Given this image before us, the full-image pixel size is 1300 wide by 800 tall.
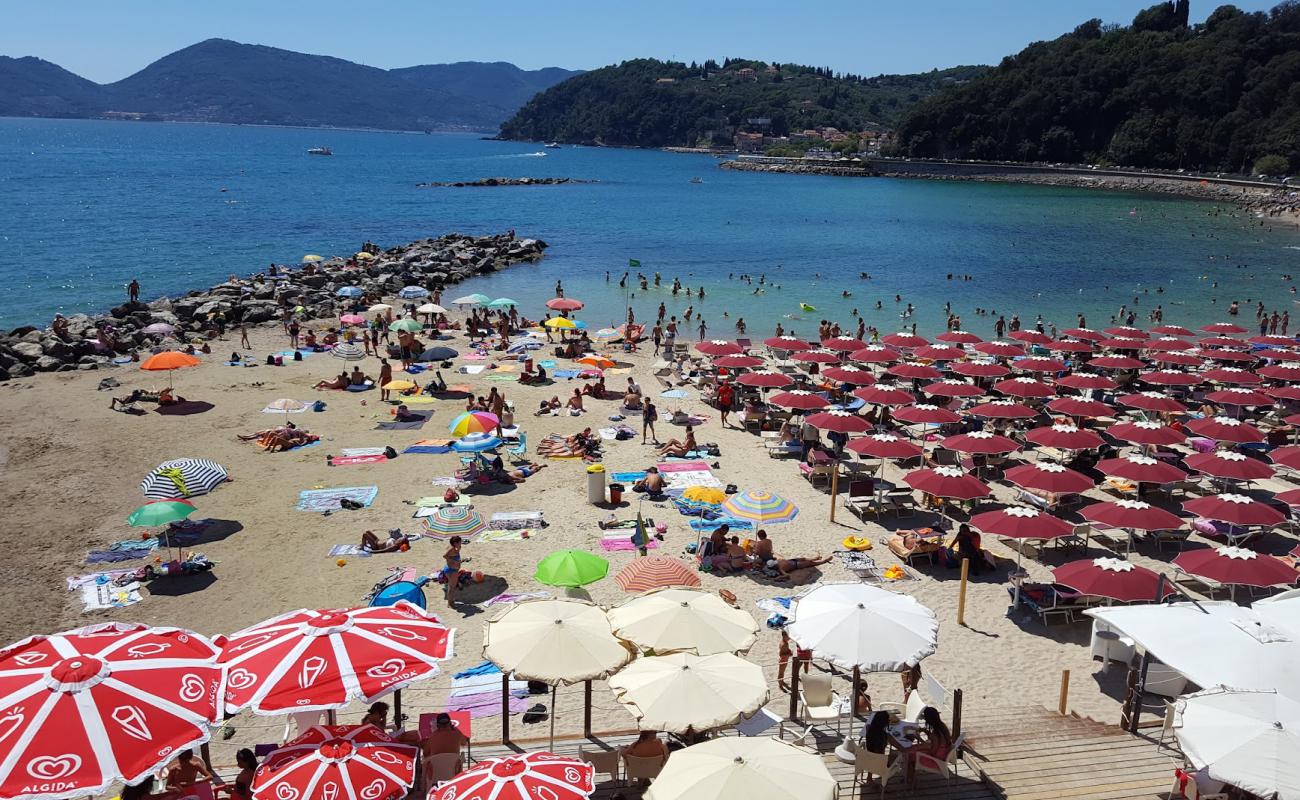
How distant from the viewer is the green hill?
11119cm

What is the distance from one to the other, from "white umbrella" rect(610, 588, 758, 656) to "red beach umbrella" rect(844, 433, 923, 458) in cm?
770

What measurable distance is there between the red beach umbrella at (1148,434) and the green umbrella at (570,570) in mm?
12169

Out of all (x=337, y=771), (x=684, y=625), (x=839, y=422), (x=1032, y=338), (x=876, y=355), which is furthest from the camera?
(x=1032, y=338)

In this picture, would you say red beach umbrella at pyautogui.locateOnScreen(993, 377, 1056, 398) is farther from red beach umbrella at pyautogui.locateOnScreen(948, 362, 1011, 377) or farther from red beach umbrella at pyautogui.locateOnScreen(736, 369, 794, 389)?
red beach umbrella at pyautogui.locateOnScreen(736, 369, 794, 389)

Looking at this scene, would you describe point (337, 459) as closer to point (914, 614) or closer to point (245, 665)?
point (245, 665)

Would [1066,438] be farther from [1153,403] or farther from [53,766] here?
[53,766]

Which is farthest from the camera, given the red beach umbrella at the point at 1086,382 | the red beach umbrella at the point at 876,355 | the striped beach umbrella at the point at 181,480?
the red beach umbrella at the point at 876,355

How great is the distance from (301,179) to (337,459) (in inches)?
4783

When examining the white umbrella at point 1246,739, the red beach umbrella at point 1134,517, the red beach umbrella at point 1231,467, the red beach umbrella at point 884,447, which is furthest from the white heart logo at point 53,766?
the red beach umbrella at point 1231,467

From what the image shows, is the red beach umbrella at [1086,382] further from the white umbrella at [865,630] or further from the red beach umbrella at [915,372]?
the white umbrella at [865,630]

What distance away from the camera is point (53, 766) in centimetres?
608

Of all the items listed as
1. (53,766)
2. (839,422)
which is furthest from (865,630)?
(839,422)

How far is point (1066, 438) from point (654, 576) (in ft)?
31.4

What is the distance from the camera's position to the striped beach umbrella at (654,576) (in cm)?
1224
